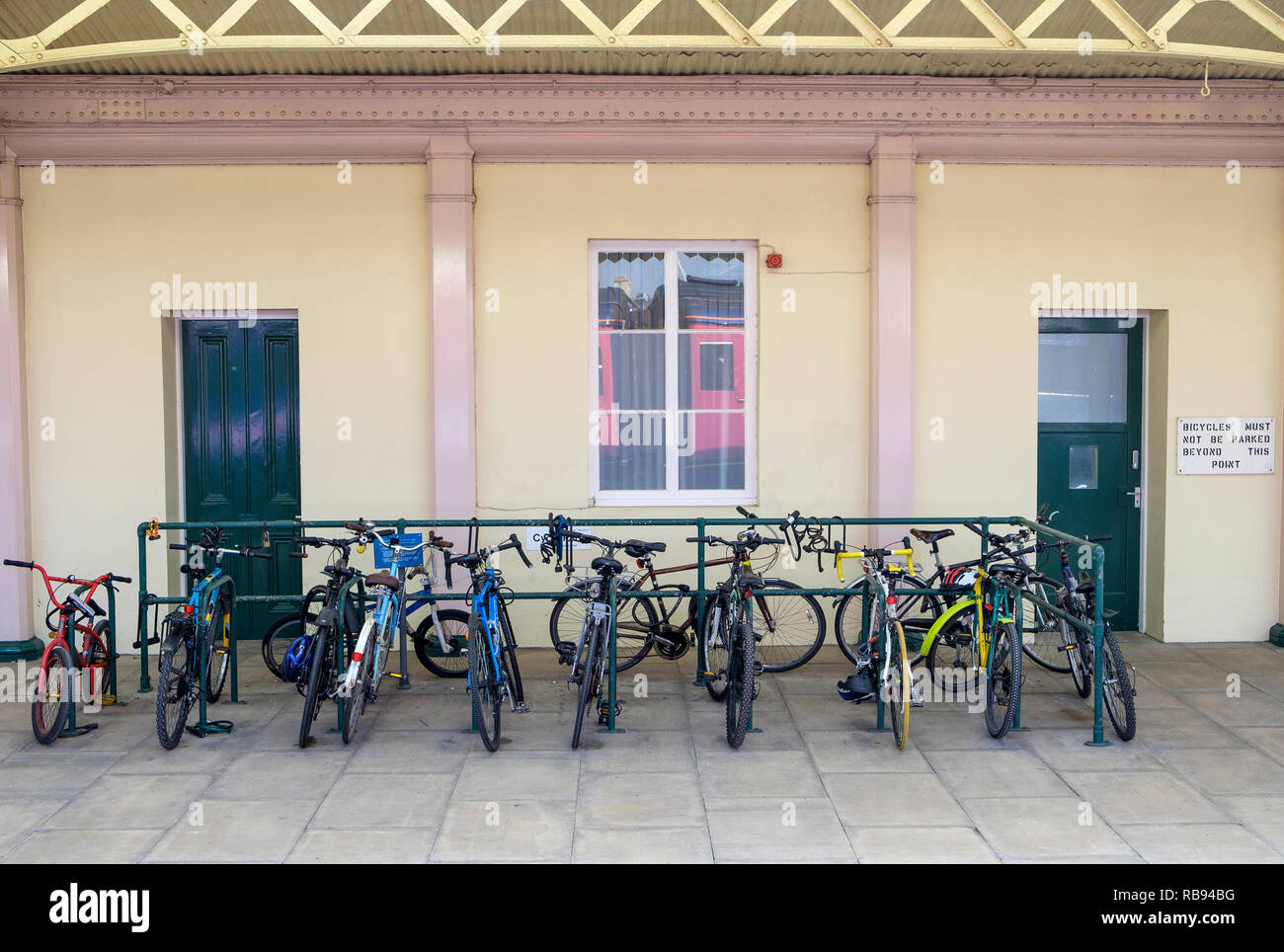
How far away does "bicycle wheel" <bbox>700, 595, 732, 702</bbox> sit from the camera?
6.52 metres

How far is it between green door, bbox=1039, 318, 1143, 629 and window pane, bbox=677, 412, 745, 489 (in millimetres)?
2265

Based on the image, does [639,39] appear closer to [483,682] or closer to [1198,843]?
[483,682]

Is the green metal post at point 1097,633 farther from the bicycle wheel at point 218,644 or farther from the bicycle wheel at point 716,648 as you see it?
the bicycle wheel at point 218,644

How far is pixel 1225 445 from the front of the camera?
26.3 ft

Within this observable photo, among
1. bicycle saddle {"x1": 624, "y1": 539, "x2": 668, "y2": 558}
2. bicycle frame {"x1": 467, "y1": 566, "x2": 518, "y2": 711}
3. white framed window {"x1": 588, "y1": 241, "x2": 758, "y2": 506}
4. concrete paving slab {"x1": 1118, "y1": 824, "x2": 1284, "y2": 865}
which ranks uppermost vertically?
white framed window {"x1": 588, "y1": 241, "x2": 758, "y2": 506}

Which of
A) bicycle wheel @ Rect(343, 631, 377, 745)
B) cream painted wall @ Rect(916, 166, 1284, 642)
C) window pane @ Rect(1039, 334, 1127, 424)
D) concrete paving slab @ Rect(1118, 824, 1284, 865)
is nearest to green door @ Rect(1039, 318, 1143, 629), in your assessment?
window pane @ Rect(1039, 334, 1127, 424)

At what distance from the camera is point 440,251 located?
7676 mm

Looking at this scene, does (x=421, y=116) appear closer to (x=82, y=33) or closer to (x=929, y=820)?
(x=82, y=33)

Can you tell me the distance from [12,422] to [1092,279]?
755cm

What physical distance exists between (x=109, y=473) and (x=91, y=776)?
3.02m

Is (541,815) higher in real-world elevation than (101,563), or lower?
lower

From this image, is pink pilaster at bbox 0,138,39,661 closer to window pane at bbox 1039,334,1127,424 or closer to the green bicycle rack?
the green bicycle rack

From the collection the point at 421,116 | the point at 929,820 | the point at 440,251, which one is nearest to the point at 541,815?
the point at 929,820

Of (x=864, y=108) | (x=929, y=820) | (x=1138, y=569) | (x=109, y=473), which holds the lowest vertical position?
(x=929, y=820)
